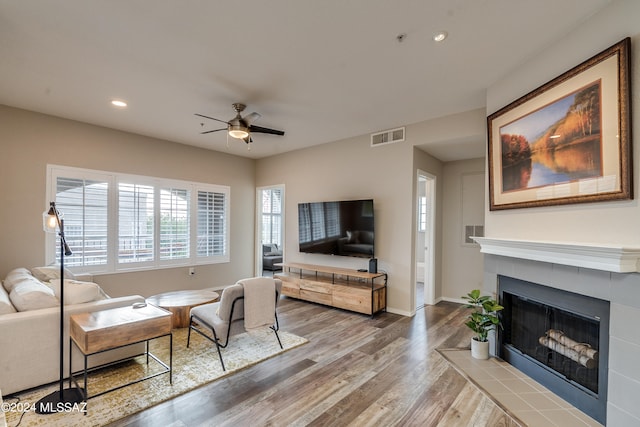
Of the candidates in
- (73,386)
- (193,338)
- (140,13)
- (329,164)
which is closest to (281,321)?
(193,338)

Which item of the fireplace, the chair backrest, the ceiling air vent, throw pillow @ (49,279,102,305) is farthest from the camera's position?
the ceiling air vent

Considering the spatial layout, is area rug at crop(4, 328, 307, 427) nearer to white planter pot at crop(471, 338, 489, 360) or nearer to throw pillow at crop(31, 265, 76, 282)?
throw pillow at crop(31, 265, 76, 282)

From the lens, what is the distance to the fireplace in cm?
212

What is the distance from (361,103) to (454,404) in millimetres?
3264

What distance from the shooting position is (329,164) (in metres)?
5.58

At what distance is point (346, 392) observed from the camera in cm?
250

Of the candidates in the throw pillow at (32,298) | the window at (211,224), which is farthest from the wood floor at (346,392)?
the window at (211,224)

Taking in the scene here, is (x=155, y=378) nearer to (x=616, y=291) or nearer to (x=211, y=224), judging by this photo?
(x=616, y=291)

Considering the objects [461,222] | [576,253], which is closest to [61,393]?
[576,253]

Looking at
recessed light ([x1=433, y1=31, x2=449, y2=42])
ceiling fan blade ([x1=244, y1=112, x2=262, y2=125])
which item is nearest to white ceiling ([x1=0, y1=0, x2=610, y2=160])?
recessed light ([x1=433, y1=31, x2=449, y2=42])

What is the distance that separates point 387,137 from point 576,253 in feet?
10.3

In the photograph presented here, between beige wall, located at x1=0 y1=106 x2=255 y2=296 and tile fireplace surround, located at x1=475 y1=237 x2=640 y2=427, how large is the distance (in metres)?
5.51

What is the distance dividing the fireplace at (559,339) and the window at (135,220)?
16.7ft

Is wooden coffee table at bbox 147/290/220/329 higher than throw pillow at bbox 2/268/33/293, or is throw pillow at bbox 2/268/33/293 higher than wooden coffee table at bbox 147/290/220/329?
throw pillow at bbox 2/268/33/293
